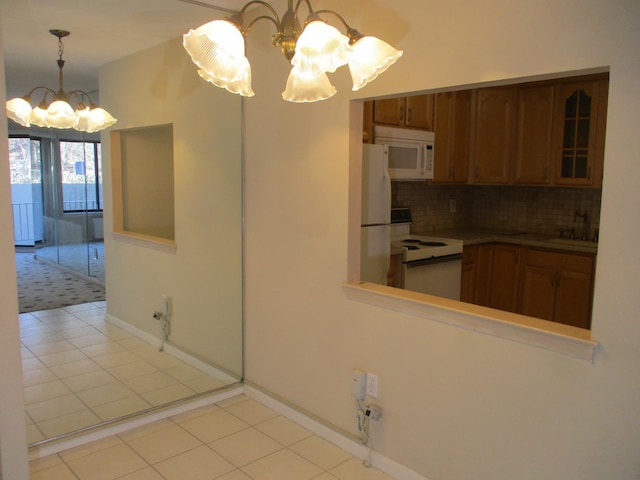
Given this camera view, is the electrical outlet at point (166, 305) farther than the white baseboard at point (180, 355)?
Yes

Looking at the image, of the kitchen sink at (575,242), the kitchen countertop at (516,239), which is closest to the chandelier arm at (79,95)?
the kitchen countertop at (516,239)

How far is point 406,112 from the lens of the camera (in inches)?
145

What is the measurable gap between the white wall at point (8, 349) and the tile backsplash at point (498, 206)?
3.07 m

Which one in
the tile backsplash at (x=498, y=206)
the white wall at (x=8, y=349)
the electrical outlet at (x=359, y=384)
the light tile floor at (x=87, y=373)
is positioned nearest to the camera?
the white wall at (x=8, y=349)

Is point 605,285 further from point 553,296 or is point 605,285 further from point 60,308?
point 60,308

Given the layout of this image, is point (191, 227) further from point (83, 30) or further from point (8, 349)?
point (8, 349)

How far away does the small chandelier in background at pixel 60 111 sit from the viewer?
2.46 m

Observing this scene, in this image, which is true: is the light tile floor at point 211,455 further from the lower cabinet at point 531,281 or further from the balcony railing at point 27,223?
the lower cabinet at point 531,281

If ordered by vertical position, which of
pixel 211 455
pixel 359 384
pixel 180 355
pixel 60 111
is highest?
pixel 60 111

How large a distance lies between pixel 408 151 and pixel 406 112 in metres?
0.30

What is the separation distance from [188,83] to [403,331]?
220cm

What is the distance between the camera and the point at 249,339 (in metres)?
3.31

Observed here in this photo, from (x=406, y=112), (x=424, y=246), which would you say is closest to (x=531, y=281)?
(x=424, y=246)

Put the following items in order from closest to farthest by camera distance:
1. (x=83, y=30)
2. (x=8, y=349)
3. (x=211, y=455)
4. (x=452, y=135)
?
(x=8, y=349)
(x=211, y=455)
(x=83, y=30)
(x=452, y=135)
